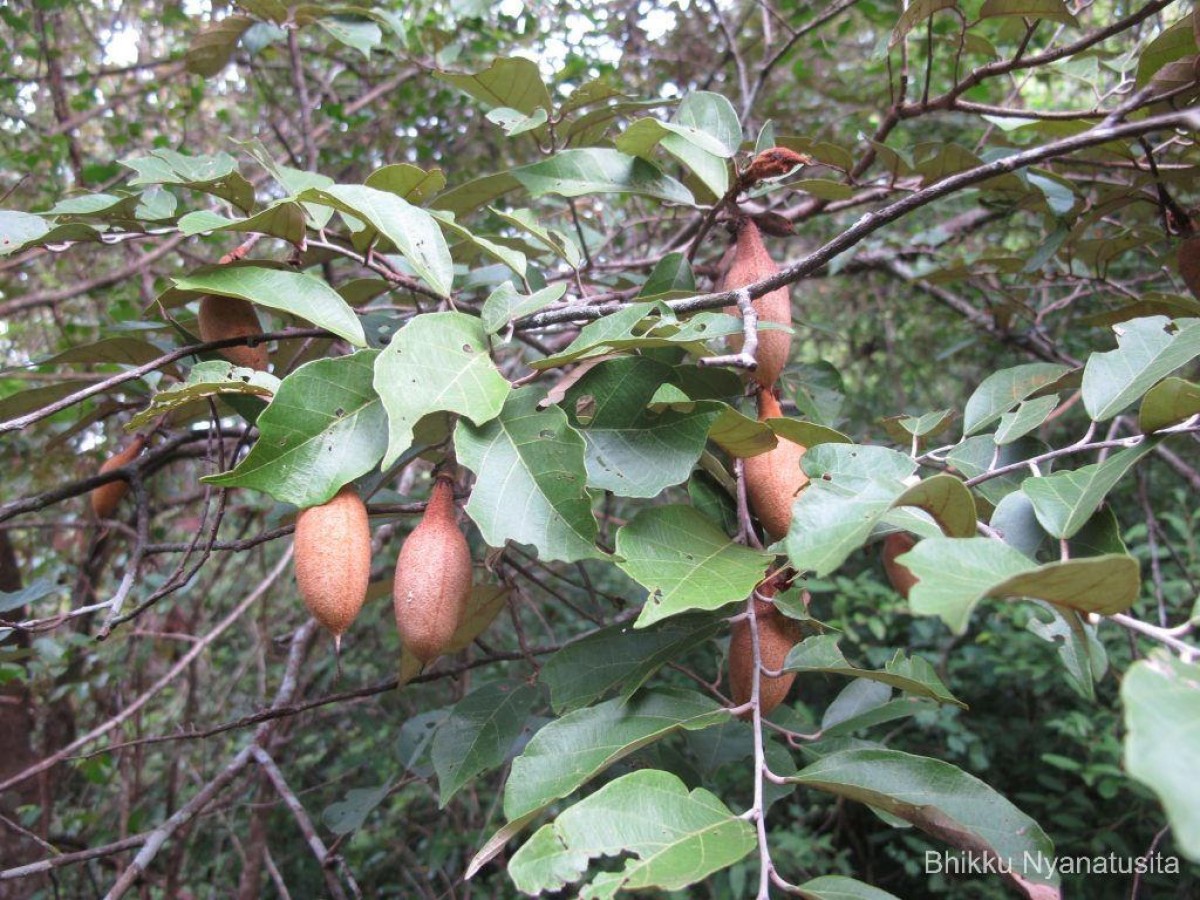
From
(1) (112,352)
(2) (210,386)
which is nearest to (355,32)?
(1) (112,352)

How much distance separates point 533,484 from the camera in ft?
2.24

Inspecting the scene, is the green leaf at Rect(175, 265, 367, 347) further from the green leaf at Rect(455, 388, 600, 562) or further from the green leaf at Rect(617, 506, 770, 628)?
the green leaf at Rect(617, 506, 770, 628)

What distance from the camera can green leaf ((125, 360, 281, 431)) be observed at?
0.71 m

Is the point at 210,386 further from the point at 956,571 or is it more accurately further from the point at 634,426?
the point at 956,571

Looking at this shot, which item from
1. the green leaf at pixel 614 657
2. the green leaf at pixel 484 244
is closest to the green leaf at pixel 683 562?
the green leaf at pixel 614 657

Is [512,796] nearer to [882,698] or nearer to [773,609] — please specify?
[773,609]

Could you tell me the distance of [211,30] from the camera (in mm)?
1486

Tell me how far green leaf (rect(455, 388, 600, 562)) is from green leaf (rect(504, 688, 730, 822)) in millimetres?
164

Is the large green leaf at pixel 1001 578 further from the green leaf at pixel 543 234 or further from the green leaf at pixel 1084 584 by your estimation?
the green leaf at pixel 543 234

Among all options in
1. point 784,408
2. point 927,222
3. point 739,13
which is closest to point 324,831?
point 784,408

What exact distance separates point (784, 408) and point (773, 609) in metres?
0.51

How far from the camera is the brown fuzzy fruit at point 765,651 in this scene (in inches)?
31.3

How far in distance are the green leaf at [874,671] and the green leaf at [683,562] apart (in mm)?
95

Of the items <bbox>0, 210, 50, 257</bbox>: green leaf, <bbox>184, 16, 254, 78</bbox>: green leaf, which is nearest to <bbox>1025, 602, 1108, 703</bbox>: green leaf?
<bbox>0, 210, 50, 257</bbox>: green leaf
